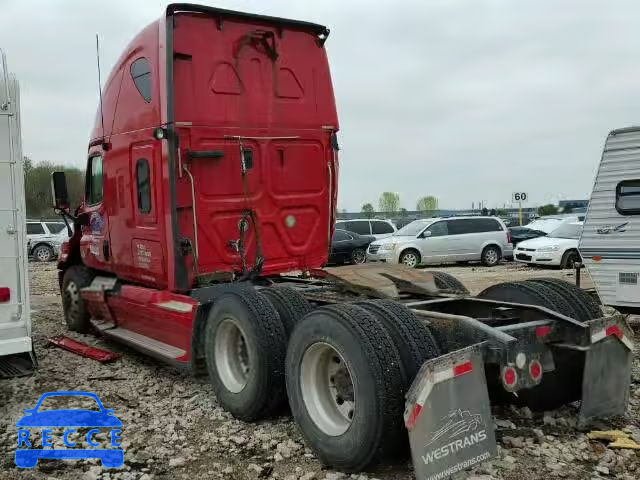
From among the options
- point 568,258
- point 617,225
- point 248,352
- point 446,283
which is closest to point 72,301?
point 248,352

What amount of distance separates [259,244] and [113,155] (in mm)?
2157

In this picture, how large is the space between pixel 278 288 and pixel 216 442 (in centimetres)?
135

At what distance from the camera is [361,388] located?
371 cm

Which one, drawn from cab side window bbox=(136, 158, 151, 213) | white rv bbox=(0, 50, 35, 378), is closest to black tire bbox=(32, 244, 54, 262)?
cab side window bbox=(136, 158, 151, 213)

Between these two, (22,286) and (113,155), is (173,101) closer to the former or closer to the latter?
(113,155)

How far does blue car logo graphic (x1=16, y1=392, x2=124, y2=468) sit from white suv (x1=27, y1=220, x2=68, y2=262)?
72.1 ft

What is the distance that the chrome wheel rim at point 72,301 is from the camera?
28.1 feet

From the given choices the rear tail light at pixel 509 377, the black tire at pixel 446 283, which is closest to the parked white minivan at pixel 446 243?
the black tire at pixel 446 283

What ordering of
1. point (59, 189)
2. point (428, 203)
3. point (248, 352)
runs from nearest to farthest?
point (248, 352) → point (59, 189) → point (428, 203)

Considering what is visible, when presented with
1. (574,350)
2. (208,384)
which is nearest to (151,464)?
(208,384)

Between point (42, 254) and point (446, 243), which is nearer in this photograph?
point (446, 243)

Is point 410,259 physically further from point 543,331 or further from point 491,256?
point 543,331

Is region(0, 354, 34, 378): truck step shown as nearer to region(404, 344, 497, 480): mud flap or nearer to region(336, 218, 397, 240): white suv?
region(404, 344, 497, 480): mud flap

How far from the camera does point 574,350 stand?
4.39 meters
